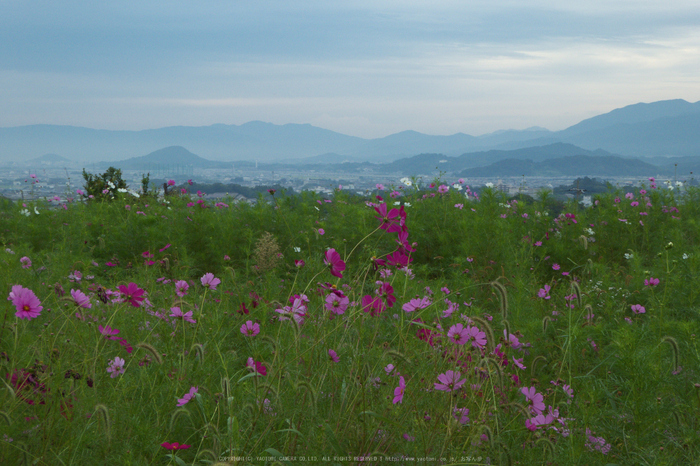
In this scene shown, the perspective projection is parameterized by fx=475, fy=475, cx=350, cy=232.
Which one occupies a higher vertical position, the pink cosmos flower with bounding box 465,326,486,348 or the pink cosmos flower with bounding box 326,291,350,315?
the pink cosmos flower with bounding box 326,291,350,315

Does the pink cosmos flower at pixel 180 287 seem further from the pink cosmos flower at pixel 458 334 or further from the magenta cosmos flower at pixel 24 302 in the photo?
the pink cosmos flower at pixel 458 334

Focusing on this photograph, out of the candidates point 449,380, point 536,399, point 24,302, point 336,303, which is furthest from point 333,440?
point 24,302

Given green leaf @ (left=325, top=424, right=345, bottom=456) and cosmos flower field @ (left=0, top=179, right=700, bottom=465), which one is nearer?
green leaf @ (left=325, top=424, right=345, bottom=456)

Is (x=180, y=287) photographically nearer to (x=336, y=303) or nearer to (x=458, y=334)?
(x=336, y=303)

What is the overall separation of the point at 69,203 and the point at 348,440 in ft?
21.8

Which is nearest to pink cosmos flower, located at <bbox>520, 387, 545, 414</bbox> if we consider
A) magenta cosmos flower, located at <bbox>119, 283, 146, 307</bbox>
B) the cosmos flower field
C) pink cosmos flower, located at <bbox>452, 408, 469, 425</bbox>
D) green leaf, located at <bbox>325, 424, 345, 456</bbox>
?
the cosmos flower field

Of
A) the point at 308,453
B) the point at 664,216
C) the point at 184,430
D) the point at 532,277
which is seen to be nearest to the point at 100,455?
the point at 184,430

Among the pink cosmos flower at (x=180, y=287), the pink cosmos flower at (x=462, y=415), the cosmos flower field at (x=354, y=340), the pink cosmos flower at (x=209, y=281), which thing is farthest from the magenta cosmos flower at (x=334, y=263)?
the pink cosmos flower at (x=180, y=287)

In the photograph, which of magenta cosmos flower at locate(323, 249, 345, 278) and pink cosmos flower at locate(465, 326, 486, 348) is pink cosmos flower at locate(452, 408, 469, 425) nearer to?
pink cosmos flower at locate(465, 326, 486, 348)

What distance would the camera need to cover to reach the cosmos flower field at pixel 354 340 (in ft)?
4.81

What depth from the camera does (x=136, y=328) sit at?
2.64 metres

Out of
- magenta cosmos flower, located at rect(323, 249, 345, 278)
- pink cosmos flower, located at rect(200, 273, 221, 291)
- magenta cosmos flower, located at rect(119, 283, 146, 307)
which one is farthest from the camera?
pink cosmos flower, located at rect(200, 273, 221, 291)

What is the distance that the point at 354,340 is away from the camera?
2176 millimetres

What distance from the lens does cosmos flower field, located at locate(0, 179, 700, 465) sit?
1.46 meters
